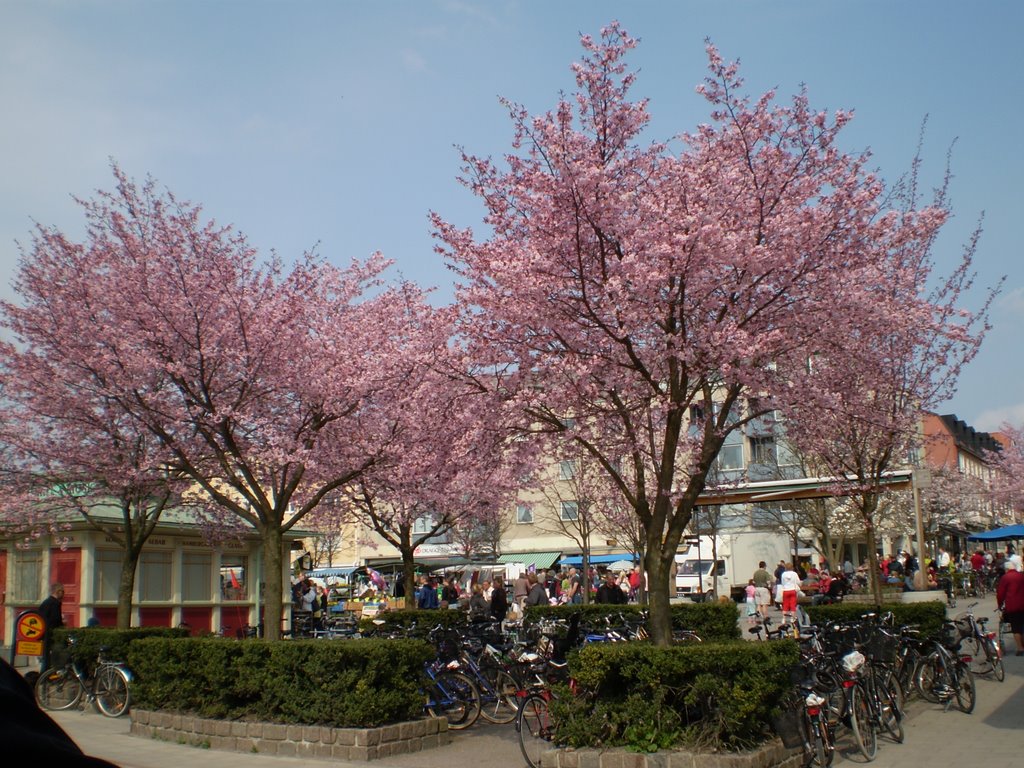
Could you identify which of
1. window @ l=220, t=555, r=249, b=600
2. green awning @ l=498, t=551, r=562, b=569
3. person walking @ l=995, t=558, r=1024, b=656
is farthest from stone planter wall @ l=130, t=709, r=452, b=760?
green awning @ l=498, t=551, r=562, b=569

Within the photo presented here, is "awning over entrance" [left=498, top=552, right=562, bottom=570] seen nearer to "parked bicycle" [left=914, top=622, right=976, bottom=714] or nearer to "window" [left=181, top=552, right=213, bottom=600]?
"window" [left=181, top=552, right=213, bottom=600]

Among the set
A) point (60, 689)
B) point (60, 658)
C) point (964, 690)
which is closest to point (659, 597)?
point (964, 690)

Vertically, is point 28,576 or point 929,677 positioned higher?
point 28,576

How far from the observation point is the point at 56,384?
16.8m

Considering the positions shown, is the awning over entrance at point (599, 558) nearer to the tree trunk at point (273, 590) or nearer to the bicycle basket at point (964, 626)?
the bicycle basket at point (964, 626)

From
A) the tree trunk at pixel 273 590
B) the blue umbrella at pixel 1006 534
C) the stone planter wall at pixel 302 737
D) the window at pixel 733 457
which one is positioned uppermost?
the window at pixel 733 457

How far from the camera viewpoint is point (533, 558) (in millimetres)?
60719

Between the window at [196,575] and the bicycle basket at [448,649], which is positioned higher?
the window at [196,575]

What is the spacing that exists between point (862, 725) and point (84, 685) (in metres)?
11.3

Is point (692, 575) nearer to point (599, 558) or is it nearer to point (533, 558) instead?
point (599, 558)

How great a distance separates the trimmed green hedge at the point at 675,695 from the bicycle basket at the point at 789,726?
10cm

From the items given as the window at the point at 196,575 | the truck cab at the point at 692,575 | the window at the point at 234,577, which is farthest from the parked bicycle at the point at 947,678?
the truck cab at the point at 692,575

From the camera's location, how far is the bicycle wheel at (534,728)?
10859 millimetres

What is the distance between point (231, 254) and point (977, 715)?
508 inches
